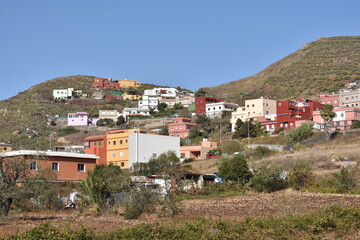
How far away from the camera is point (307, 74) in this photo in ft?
451

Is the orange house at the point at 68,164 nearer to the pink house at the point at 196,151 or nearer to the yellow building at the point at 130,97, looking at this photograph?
the pink house at the point at 196,151

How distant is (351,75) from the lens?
123812mm

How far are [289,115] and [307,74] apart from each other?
56.7 metres

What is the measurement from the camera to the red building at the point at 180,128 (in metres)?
93.1

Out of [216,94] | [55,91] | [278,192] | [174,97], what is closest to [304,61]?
[216,94]

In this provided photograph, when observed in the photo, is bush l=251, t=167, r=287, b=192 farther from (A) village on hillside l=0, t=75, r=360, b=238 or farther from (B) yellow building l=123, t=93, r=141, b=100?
(B) yellow building l=123, t=93, r=141, b=100

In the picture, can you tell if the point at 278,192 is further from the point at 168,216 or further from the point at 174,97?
the point at 174,97

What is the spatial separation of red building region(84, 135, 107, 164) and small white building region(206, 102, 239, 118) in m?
42.1

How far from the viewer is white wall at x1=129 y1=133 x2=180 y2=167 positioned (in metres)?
65.3

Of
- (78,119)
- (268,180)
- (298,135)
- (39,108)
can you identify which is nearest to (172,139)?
(298,135)

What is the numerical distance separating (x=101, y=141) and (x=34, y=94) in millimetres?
88984

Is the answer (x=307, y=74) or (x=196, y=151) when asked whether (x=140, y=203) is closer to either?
(x=196, y=151)

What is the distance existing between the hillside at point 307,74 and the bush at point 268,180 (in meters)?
79.3

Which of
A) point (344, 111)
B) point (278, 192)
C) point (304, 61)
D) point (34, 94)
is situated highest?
point (304, 61)
